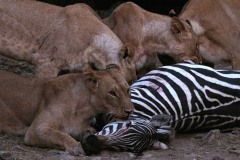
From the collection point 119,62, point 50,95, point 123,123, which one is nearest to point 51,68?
point 119,62

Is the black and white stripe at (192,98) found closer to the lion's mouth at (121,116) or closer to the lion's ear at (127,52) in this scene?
the lion's mouth at (121,116)

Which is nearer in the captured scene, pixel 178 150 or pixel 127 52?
pixel 178 150

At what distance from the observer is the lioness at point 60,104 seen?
20.1 feet

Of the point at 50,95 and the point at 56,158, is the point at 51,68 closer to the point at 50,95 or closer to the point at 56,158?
the point at 50,95

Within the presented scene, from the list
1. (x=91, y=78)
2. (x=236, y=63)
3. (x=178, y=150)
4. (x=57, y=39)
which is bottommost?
(x=236, y=63)

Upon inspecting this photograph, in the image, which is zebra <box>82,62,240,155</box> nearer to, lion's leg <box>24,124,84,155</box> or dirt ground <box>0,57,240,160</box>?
dirt ground <box>0,57,240,160</box>

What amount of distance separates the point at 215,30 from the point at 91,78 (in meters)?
2.61

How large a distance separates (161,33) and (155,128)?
2.33 meters

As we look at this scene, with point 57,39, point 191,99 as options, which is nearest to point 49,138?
point 191,99

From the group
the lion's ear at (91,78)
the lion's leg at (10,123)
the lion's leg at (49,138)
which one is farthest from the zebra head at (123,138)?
the lion's leg at (10,123)

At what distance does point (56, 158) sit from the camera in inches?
226

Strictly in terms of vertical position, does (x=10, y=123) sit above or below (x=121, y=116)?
below

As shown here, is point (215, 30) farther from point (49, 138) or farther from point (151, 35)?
point (49, 138)

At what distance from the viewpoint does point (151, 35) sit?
819 cm
